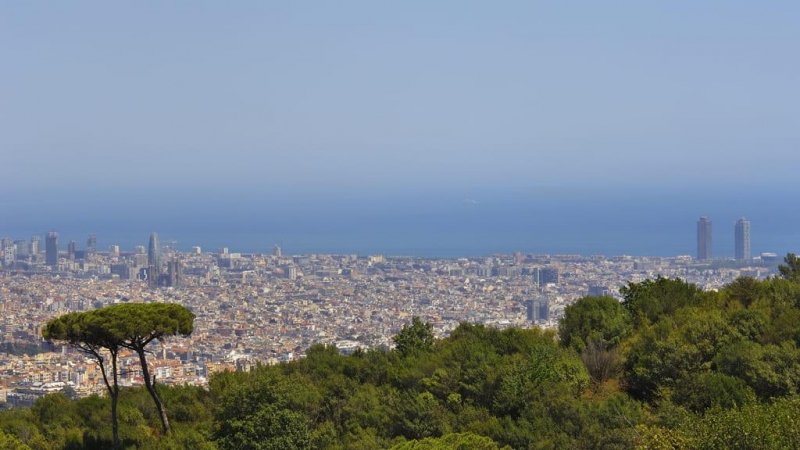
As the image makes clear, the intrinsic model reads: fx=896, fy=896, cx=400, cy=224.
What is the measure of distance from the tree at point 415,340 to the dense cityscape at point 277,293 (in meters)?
8.40

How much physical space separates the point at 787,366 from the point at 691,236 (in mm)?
75889

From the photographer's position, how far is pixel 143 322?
1216cm

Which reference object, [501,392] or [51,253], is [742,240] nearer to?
[51,253]

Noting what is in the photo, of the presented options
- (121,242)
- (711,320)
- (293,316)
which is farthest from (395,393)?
(121,242)

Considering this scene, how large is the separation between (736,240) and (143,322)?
50.1 m

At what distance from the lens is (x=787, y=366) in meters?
11.1

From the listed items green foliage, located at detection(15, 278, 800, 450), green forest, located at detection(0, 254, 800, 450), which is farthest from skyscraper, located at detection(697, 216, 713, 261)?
green foliage, located at detection(15, 278, 800, 450)

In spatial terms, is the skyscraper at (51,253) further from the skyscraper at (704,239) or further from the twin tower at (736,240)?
the skyscraper at (704,239)

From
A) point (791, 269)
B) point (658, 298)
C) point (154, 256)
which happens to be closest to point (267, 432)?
point (658, 298)

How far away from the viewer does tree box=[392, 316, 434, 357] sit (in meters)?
16.3

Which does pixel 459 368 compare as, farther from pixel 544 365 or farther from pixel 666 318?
pixel 666 318

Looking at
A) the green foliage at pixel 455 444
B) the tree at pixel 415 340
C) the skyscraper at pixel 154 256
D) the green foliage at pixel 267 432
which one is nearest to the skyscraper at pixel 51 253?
the skyscraper at pixel 154 256

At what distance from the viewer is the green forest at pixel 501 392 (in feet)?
35.6

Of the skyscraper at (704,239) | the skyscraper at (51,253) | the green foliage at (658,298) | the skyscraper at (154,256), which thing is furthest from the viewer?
the skyscraper at (51,253)
